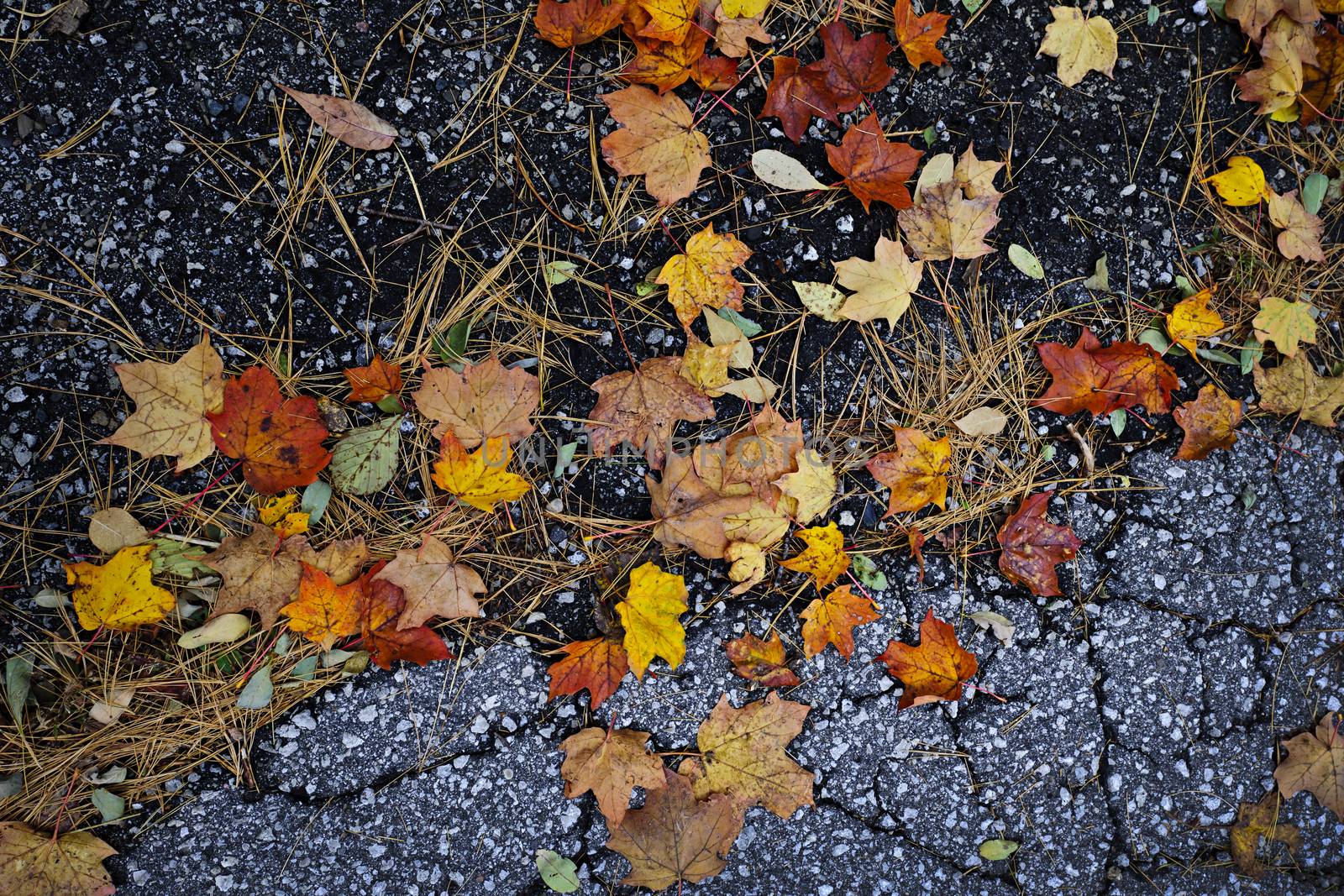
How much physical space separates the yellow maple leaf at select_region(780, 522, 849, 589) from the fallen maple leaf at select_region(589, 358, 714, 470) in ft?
1.31

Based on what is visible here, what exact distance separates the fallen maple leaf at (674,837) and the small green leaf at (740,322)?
1.12 m

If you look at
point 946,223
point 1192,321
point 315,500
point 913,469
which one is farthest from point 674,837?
point 1192,321

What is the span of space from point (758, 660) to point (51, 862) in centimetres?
170

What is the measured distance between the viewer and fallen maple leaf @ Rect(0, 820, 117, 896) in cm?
166

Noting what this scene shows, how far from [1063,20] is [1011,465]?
120 cm

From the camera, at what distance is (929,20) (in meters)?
1.91

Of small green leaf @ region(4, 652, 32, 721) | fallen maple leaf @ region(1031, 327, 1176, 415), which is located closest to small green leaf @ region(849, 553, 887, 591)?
fallen maple leaf @ region(1031, 327, 1176, 415)

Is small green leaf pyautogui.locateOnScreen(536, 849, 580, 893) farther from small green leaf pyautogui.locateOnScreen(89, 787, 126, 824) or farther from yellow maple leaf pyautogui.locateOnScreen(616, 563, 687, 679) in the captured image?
small green leaf pyautogui.locateOnScreen(89, 787, 126, 824)

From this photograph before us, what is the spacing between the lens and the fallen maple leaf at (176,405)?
5.58ft

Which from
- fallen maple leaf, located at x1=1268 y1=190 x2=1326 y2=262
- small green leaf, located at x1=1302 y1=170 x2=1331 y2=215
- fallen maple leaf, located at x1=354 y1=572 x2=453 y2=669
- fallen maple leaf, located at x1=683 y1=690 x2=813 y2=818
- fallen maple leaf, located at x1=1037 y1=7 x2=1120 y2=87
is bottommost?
fallen maple leaf, located at x1=683 y1=690 x2=813 y2=818

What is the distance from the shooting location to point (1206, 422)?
2.01 m

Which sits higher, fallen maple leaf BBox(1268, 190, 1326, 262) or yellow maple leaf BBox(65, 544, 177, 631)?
fallen maple leaf BBox(1268, 190, 1326, 262)

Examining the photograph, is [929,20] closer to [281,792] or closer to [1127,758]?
[1127,758]

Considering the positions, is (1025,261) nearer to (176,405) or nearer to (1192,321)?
(1192,321)
